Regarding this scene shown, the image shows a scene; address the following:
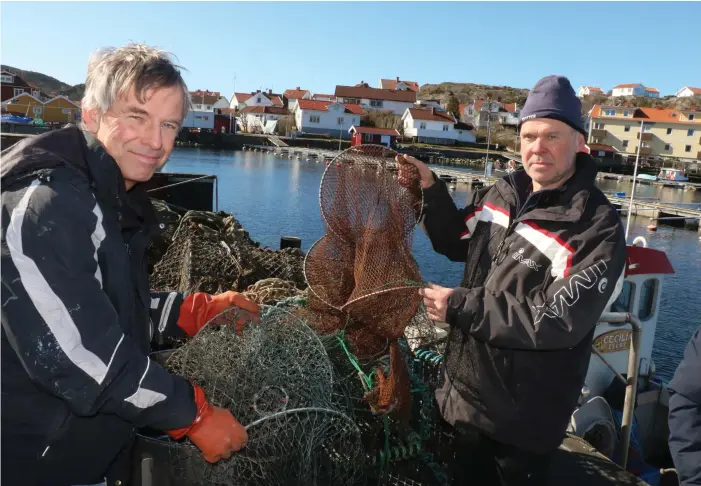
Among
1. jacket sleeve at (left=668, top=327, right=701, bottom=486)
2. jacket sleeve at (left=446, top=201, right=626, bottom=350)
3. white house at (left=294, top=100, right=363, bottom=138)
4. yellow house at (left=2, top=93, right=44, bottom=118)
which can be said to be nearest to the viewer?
jacket sleeve at (left=668, top=327, right=701, bottom=486)

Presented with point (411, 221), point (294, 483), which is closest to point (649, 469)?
point (411, 221)

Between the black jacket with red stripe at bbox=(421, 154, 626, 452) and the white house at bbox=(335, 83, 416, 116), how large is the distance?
82.1m

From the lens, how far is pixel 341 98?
83.6 meters

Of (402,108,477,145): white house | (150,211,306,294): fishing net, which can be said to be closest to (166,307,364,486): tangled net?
(150,211,306,294): fishing net

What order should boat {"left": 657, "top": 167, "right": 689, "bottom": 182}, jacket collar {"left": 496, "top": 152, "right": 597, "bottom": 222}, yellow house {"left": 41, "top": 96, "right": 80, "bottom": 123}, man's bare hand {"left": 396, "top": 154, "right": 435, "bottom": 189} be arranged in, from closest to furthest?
jacket collar {"left": 496, "top": 152, "right": 597, "bottom": 222} < man's bare hand {"left": 396, "top": 154, "right": 435, "bottom": 189} < boat {"left": 657, "top": 167, "right": 689, "bottom": 182} < yellow house {"left": 41, "top": 96, "right": 80, "bottom": 123}

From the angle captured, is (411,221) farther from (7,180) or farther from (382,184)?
(7,180)

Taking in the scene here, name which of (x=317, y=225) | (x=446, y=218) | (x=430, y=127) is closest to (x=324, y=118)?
(x=430, y=127)

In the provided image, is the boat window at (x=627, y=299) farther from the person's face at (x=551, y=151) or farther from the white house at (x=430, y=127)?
the white house at (x=430, y=127)

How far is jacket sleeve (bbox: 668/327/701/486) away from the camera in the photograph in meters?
1.81

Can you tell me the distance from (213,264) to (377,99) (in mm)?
81297

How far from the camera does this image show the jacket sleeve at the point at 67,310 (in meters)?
1.31

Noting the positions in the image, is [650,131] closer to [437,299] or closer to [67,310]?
[437,299]

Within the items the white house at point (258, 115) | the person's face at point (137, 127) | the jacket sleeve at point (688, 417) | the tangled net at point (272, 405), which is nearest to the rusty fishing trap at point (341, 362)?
the tangled net at point (272, 405)

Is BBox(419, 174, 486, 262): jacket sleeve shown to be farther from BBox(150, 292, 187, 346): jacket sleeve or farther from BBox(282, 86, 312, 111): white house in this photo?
BBox(282, 86, 312, 111): white house
